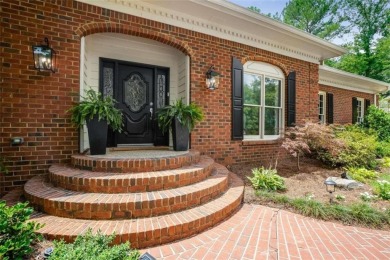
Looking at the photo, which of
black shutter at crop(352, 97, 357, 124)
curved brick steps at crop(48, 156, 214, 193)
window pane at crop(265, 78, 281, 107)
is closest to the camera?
curved brick steps at crop(48, 156, 214, 193)

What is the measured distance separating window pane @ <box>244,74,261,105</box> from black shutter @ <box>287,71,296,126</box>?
1.04 m

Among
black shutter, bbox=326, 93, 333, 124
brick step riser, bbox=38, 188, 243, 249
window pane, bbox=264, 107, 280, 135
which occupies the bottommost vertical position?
brick step riser, bbox=38, 188, 243, 249

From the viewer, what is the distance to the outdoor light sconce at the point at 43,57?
3258 mm

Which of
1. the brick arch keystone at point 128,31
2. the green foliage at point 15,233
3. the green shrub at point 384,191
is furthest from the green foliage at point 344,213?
the brick arch keystone at point 128,31

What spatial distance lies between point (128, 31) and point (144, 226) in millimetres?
3521

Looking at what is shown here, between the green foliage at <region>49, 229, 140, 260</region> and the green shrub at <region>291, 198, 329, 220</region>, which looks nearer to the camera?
the green foliage at <region>49, 229, 140, 260</region>

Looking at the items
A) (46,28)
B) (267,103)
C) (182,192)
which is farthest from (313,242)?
(46,28)

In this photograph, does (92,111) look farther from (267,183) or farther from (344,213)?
(344,213)

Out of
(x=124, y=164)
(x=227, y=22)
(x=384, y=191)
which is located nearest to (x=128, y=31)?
(x=227, y=22)

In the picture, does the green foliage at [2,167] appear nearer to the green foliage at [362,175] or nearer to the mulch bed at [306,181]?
the mulch bed at [306,181]

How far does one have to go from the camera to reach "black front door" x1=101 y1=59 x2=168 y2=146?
485 centimetres

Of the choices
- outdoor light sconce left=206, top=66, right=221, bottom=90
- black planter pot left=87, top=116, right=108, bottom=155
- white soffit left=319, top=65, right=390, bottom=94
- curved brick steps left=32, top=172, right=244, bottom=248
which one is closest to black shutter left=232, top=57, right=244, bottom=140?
outdoor light sconce left=206, top=66, right=221, bottom=90

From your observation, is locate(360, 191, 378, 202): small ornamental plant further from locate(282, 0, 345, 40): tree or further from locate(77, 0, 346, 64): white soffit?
locate(282, 0, 345, 40): tree

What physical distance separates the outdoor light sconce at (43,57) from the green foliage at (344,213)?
4.31 m
